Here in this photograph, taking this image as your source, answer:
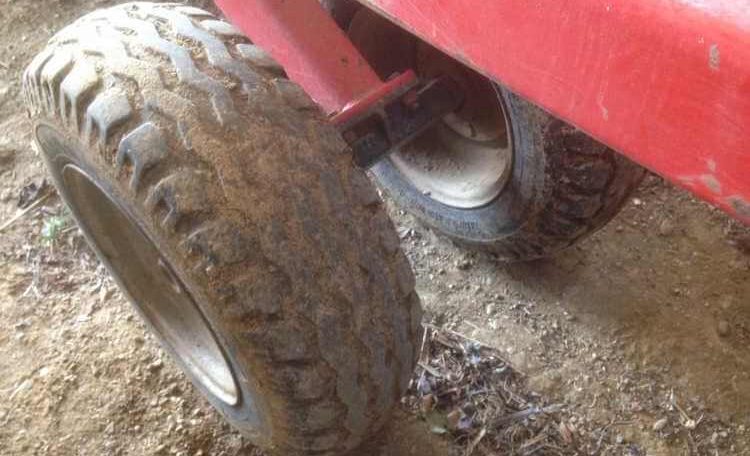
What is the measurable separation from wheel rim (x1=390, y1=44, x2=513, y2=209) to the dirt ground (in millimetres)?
182

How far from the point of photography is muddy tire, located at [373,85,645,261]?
1.47 meters

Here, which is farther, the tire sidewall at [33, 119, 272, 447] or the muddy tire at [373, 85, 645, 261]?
the muddy tire at [373, 85, 645, 261]

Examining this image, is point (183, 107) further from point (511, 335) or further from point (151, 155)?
point (511, 335)

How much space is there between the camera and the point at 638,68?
0.72m

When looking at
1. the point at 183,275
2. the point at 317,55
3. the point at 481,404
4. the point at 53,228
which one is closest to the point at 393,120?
the point at 317,55

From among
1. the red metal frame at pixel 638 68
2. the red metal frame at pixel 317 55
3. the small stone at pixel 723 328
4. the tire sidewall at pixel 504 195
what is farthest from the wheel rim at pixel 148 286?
the small stone at pixel 723 328

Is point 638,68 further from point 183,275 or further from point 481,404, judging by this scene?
point 481,404

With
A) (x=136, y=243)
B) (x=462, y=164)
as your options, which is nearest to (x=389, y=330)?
(x=136, y=243)

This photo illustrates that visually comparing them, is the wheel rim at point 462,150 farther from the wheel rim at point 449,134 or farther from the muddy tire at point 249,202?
the muddy tire at point 249,202

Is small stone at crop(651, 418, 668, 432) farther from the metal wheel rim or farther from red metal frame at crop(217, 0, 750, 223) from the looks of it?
red metal frame at crop(217, 0, 750, 223)

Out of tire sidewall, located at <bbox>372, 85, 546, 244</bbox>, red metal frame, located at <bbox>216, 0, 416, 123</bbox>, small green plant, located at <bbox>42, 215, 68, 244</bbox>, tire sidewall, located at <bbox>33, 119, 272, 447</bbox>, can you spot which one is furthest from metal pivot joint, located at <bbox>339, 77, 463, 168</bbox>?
small green plant, located at <bbox>42, 215, 68, 244</bbox>

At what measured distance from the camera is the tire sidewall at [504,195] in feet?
4.94

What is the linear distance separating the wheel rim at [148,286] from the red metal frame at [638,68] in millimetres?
776

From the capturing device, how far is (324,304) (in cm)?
106
